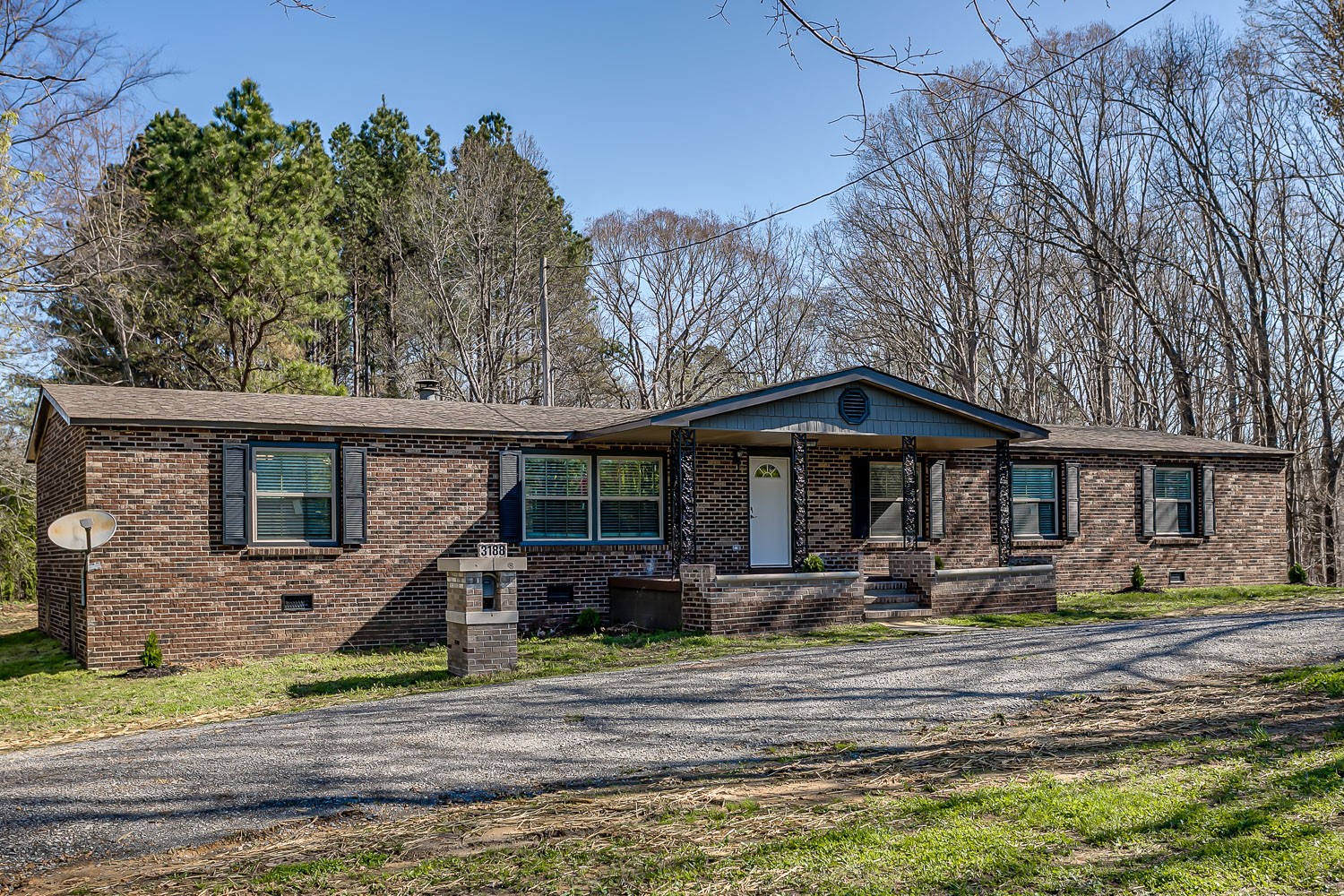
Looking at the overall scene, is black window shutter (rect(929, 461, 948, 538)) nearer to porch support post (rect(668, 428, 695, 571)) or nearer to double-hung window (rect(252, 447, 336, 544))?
porch support post (rect(668, 428, 695, 571))

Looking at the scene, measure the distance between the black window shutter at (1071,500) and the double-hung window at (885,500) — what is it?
133 inches

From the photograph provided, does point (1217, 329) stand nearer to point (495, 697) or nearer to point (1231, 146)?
point (1231, 146)

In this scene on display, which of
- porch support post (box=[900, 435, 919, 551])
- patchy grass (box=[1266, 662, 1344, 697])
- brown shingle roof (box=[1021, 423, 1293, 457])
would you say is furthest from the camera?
brown shingle roof (box=[1021, 423, 1293, 457])

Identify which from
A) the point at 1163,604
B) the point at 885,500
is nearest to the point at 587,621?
the point at 885,500

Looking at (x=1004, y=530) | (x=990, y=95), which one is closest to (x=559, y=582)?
(x=1004, y=530)

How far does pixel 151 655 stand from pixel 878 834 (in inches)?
427

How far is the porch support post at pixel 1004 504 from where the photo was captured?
17.8m

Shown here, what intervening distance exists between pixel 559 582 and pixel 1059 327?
79.7 ft

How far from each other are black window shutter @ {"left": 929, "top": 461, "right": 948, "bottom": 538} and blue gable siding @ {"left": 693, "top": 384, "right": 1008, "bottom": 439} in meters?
1.89

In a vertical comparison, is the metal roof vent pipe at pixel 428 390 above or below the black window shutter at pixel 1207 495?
above

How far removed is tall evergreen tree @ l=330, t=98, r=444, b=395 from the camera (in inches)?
1282

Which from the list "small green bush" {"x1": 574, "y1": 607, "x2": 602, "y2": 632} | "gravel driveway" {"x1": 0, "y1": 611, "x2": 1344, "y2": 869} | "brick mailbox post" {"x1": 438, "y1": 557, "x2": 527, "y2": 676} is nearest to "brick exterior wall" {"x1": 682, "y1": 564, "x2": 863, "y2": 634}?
"small green bush" {"x1": 574, "y1": 607, "x2": 602, "y2": 632}

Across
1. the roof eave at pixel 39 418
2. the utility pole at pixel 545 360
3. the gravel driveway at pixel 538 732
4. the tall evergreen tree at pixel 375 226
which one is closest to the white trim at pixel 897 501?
the gravel driveway at pixel 538 732

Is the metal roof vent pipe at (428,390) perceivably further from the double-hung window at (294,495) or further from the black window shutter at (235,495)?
the black window shutter at (235,495)
